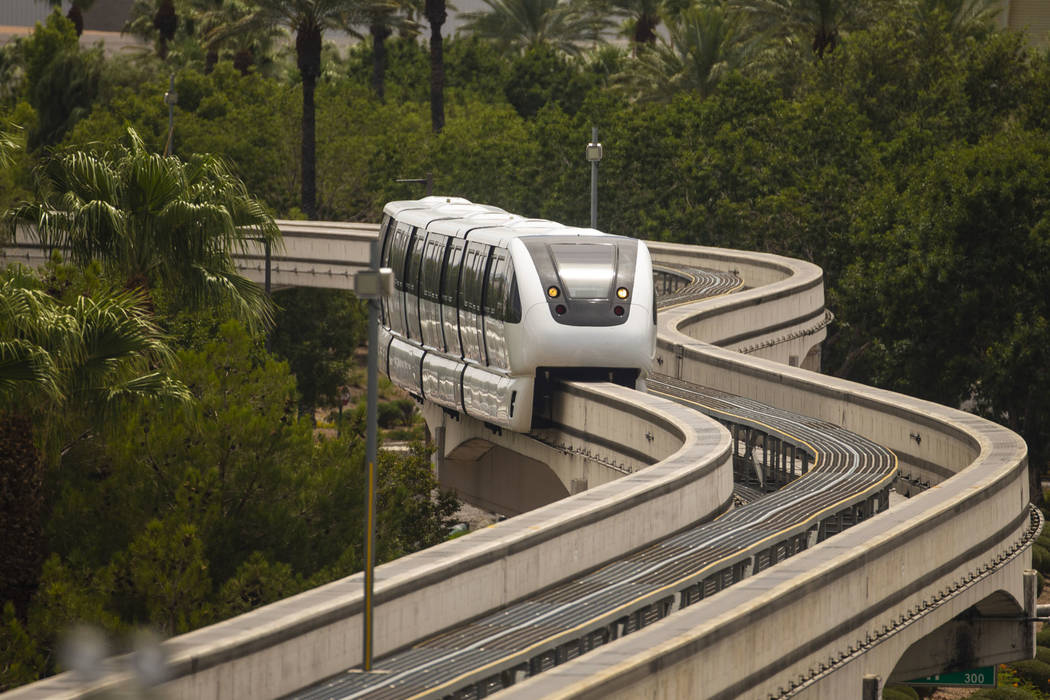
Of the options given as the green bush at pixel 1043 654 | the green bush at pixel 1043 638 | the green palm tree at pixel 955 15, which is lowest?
the green bush at pixel 1043 638

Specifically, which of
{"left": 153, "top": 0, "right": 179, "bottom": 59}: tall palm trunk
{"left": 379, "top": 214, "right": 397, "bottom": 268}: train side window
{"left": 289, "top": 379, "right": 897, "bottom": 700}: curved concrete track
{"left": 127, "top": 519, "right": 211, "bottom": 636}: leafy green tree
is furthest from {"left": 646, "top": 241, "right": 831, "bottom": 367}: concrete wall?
{"left": 153, "top": 0, "right": 179, "bottom": 59}: tall palm trunk

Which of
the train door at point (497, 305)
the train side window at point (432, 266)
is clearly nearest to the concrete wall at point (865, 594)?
the train door at point (497, 305)

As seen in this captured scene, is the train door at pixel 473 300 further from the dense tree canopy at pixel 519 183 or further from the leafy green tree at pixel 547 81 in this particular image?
the leafy green tree at pixel 547 81

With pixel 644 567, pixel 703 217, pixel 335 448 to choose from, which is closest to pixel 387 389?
pixel 703 217

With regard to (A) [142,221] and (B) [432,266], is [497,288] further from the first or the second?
(A) [142,221]

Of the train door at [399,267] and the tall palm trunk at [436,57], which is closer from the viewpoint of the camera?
the train door at [399,267]

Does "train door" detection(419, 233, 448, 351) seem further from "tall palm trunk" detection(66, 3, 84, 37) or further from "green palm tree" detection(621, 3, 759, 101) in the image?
"tall palm trunk" detection(66, 3, 84, 37)
